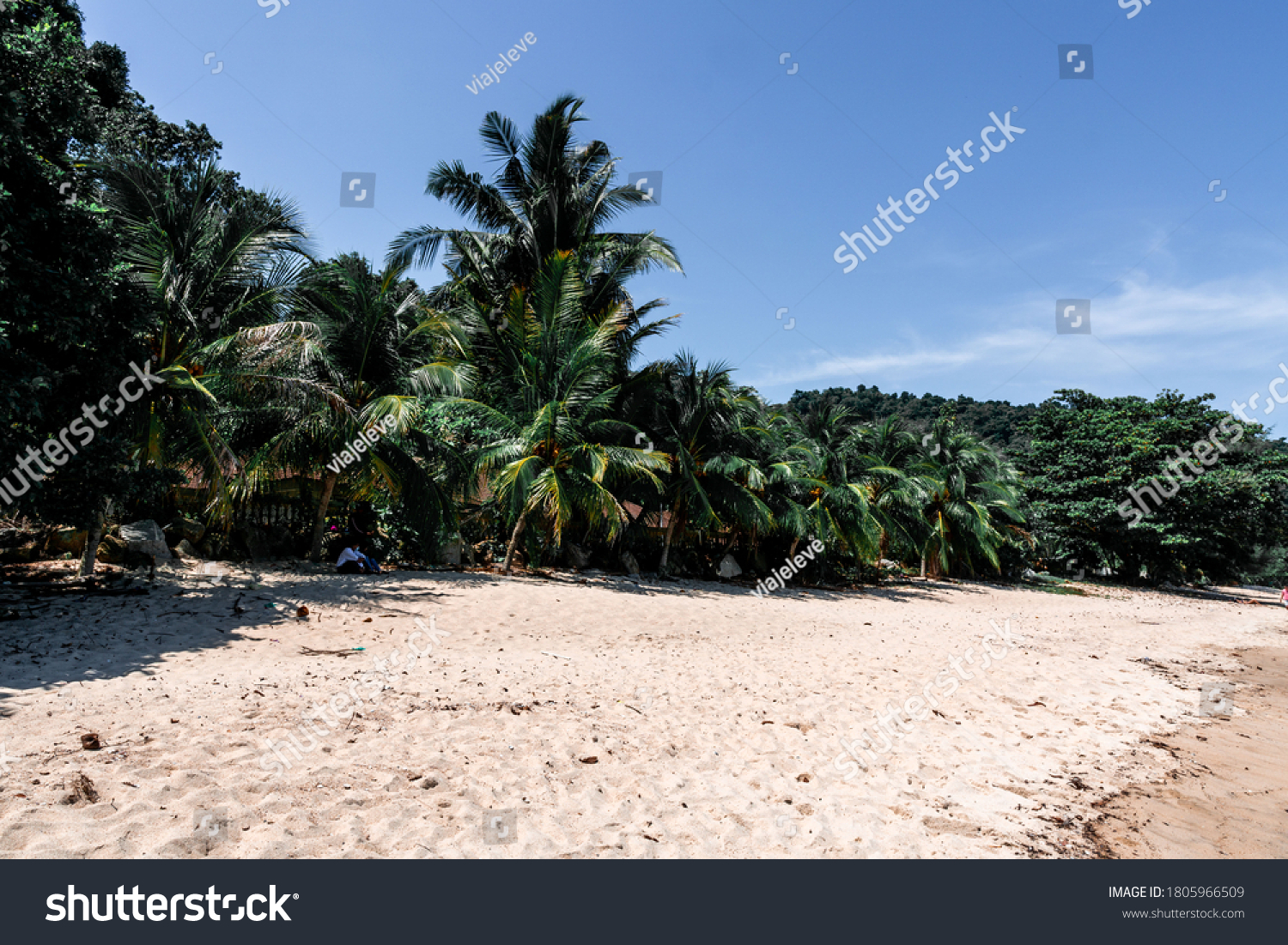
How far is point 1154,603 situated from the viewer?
78.1 ft

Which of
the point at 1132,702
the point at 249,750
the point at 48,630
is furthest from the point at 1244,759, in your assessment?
the point at 48,630

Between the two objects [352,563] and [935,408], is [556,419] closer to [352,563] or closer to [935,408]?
[352,563]

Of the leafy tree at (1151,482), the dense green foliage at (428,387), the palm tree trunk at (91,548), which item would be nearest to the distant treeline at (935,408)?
the leafy tree at (1151,482)

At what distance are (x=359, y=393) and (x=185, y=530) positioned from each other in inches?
158

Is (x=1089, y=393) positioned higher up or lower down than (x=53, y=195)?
higher up

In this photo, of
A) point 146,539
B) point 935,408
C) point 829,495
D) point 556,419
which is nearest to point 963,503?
point 829,495

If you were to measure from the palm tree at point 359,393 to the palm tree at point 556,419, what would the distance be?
1137 mm

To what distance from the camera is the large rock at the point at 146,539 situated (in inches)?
432

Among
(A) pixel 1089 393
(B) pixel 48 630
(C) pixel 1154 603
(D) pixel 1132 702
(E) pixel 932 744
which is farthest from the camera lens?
(A) pixel 1089 393

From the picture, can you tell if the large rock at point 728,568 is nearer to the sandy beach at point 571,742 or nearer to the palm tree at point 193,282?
the sandy beach at point 571,742

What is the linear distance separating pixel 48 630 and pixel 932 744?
342 inches

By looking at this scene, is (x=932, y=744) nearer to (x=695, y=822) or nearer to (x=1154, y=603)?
(x=695, y=822)

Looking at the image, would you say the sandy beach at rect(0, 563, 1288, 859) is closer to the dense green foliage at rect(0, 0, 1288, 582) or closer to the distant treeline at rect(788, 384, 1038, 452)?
the dense green foliage at rect(0, 0, 1288, 582)

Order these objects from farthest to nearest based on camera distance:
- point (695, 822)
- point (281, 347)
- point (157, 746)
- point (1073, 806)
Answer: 1. point (281, 347)
2. point (1073, 806)
3. point (157, 746)
4. point (695, 822)
